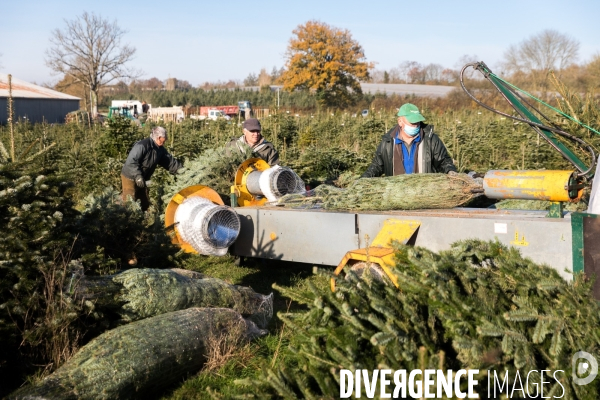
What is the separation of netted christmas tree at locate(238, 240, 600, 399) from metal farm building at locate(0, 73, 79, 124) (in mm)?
46026

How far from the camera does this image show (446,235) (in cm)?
472

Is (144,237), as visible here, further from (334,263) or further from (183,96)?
(183,96)

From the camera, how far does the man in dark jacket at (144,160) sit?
29.6ft

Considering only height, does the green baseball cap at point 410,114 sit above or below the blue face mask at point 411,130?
above

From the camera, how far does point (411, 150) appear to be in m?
6.47

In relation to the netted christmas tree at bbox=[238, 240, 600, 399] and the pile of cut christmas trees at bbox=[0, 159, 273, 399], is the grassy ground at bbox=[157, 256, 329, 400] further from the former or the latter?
the netted christmas tree at bbox=[238, 240, 600, 399]

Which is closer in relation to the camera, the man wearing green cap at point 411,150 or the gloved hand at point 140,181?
the man wearing green cap at point 411,150

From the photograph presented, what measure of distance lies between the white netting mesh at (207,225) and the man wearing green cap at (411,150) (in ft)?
4.80

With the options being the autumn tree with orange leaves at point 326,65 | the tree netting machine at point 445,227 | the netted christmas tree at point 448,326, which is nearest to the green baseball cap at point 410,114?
the tree netting machine at point 445,227

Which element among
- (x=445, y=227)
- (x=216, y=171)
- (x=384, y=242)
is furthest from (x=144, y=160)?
(x=445, y=227)

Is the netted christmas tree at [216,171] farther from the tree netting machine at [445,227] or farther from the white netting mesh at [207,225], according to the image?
the white netting mesh at [207,225]

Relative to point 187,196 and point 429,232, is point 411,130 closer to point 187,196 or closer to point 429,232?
point 429,232

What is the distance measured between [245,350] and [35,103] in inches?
1964

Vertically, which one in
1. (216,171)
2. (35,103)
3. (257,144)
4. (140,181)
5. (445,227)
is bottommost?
(445,227)
